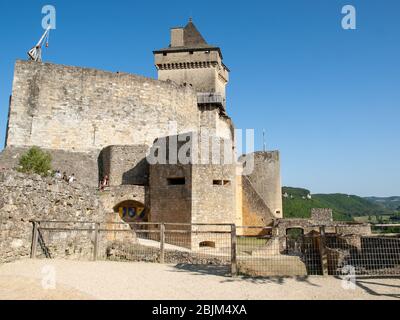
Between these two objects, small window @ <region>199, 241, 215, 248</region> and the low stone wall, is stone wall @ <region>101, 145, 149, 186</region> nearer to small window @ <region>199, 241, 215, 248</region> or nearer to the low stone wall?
small window @ <region>199, 241, 215, 248</region>

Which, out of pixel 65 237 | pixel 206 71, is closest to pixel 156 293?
pixel 65 237

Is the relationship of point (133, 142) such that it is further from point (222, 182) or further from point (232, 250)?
point (232, 250)

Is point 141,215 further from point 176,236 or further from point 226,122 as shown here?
point 226,122

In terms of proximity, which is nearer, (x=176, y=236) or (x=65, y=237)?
(x=65, y=237)

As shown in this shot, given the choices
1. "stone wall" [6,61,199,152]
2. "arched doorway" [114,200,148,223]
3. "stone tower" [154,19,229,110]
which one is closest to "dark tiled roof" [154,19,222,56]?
"stone tower" [154,19,229,110]

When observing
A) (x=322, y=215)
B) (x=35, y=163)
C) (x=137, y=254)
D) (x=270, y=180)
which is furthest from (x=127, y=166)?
(x=322, y=215)

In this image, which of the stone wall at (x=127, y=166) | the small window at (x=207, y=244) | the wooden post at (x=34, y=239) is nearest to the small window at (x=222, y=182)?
the small window at (x=207, y=244)

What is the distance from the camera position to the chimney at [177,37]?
30.8 m

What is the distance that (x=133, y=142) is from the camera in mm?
20172

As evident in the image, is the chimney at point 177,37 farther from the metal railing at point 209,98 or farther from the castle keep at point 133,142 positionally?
the castle keep at point 133,142

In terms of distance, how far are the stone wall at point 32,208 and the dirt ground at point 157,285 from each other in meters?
0.49

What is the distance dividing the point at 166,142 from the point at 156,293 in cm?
1096

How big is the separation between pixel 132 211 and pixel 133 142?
5.98 meters

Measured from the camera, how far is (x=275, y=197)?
2373cm
